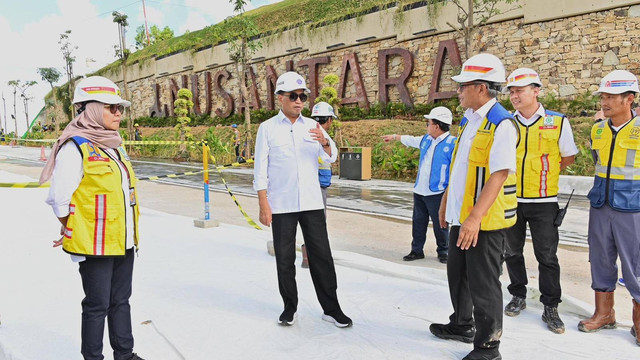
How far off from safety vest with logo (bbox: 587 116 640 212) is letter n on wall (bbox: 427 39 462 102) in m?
14.1

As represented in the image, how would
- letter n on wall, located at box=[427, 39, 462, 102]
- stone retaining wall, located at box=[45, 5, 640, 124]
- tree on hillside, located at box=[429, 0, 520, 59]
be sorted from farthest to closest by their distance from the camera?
1. letter n on wall, located at box=[427, 39, 462, 102]
2. tree on hillside, located at box=[429, 0, 520, 59]
3. stone retaining wall, located at box=[45, 5, 640, 124]

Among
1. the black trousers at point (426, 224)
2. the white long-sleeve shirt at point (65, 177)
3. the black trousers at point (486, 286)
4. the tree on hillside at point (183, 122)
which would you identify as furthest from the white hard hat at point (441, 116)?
the tree on hillside at point (183, 122)

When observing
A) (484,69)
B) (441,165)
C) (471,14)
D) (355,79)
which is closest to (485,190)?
(484,69)

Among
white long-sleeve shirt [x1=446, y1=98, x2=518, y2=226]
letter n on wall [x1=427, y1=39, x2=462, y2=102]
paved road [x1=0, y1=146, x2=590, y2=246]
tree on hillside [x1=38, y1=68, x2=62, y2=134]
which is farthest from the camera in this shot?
tree on hillside [x1=38, y1=68, x2=62, y2=134]

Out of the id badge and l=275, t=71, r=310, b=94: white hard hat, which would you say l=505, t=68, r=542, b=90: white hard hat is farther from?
the id badge

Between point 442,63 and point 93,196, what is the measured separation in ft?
54.3

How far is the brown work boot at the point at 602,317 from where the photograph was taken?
3.42 meters

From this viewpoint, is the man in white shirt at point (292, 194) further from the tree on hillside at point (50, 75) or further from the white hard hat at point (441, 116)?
the tree on hillside at point (50, 75)

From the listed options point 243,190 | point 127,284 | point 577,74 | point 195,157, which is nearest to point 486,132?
point 127,284

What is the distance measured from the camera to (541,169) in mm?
3654

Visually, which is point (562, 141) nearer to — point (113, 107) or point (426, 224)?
point (426, 224)

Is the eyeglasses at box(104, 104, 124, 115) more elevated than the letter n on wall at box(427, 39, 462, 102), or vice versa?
the letter n on wall at box(427, 39, 462, 102)

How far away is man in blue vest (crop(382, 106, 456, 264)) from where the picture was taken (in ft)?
18.1

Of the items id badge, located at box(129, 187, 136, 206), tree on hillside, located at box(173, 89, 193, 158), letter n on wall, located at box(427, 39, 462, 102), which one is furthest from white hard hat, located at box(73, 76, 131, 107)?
tree on hillside, located at box(173, 89, 193, 158)
